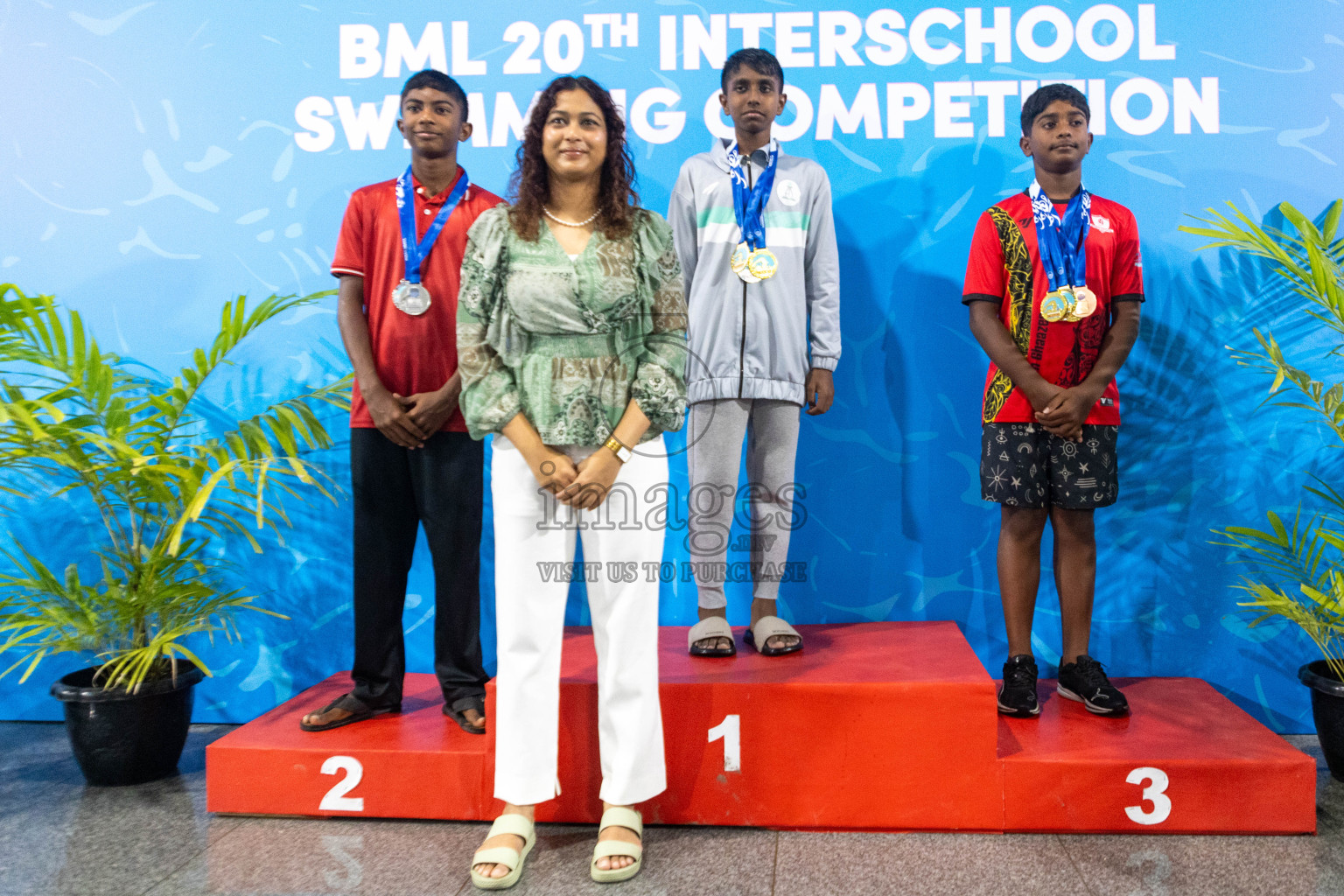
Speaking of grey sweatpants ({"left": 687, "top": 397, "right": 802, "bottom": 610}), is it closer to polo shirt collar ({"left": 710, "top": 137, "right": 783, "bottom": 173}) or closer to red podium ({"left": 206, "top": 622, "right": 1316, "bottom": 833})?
red podium ({"left": 206, "top": 622, "right": 1316, "bottom": 833})

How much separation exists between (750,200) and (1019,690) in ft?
5.07

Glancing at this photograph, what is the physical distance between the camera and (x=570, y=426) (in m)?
2.00

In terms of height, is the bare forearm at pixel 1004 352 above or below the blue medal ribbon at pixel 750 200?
below

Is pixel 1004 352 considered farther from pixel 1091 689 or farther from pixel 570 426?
pixel 570 426

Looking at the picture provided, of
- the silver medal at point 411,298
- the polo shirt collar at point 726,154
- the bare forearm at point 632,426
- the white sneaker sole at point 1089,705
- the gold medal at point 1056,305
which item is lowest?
the white sneaker sole at point 1089,705

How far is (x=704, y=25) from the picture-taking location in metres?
3.08

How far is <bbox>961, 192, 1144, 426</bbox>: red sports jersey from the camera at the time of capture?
256cm

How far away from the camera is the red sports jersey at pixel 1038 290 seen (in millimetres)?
2562

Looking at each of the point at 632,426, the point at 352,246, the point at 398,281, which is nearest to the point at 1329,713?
the point at 632,426

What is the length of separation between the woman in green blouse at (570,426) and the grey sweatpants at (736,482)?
496 millimetres

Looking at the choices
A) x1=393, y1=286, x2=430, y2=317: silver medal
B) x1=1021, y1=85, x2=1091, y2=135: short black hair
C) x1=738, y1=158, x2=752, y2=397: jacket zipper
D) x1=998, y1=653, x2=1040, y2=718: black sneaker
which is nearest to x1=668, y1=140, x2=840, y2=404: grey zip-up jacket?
x1=738, y1=158, x2=752, y2=397: jacket zipper

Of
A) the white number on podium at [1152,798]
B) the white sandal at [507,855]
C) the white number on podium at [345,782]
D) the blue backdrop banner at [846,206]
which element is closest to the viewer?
the white sandal at [507,855]

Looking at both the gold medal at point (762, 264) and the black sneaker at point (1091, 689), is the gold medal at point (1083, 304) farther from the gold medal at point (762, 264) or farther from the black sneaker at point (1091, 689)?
the black sneaker at point (1091, 689)

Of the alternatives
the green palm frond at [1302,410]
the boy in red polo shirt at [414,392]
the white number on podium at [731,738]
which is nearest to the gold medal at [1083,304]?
the green palm frond at [1302,410]
